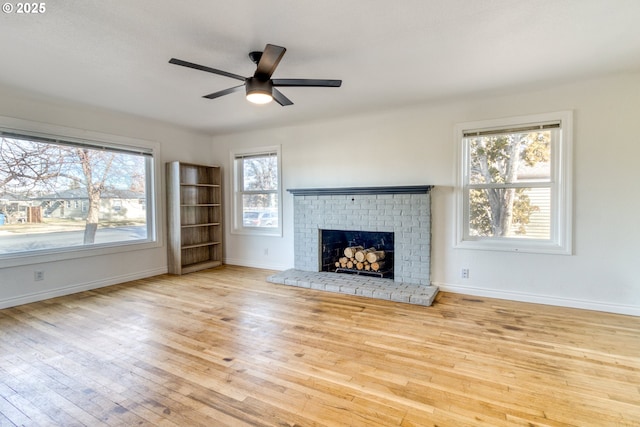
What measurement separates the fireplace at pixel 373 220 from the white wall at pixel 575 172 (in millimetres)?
215

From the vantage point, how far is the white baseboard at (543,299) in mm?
3238

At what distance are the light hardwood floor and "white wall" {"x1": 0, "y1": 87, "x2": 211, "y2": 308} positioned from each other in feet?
1.08

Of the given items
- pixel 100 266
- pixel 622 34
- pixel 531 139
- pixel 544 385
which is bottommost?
pixel 544 385

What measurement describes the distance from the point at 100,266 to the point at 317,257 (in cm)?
306

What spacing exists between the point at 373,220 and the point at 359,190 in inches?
17.9

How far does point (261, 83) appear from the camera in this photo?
8.28ft

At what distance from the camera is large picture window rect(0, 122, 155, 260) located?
11.8ft

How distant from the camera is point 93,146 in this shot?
4262 millimetres

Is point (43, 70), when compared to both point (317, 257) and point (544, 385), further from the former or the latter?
point (544, 385)

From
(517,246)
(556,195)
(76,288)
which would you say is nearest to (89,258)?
(76,288)

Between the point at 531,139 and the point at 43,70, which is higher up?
the point at 43,70

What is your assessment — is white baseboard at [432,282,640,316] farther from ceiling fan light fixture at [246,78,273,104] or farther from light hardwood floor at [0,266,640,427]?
ceiling fan light fixture at [246,78,273,104]

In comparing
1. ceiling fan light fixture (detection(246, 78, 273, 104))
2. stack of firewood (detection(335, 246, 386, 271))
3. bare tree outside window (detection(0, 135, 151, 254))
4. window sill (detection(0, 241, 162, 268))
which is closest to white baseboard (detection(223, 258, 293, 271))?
stack of firewood (detection(335, 246, 386, 271))

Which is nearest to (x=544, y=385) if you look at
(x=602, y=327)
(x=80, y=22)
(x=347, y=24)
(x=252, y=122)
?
(x=602, y=327)
